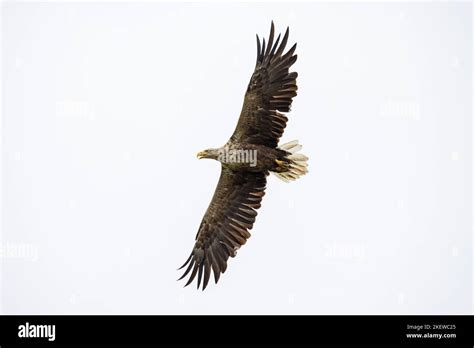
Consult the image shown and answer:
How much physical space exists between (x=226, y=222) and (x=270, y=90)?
7.97 feet

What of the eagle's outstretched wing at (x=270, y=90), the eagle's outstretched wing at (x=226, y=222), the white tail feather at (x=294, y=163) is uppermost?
the eagle's outstretched wing at (x=270, y=90)

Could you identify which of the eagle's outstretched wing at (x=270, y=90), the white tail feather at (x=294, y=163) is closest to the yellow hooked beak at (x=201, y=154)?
the eagle's outstretched wing at (x=270, y=90)

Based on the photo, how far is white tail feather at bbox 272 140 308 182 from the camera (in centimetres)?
1199

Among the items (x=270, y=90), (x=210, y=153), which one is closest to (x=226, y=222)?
(x=210, y=153)

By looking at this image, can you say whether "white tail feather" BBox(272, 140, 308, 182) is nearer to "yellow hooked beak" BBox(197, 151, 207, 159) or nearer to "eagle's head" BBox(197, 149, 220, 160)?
"eagle's head" BBox(197, 149, 220, 160)

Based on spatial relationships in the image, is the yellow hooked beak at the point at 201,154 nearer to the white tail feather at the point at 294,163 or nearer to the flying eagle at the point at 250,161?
the flying eagle at the point at 250,161

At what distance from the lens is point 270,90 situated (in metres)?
11.5

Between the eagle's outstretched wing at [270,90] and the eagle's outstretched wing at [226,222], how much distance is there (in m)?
0.99

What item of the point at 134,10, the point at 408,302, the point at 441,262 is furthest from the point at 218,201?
the point at 134,10

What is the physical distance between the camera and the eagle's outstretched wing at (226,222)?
12328 millimetres

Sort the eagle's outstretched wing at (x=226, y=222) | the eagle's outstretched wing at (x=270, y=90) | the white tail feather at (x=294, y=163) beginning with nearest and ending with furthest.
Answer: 1. the eagle's outstretched wing at (x=270, y=90)
2. the white tail feather at (x=294, y=163)
3. the eagle's outstretched wing at (x=226, y=222)

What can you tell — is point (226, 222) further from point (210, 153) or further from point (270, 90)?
point (270, 90)

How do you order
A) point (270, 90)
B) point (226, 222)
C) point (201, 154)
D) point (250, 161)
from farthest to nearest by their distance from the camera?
point (226, 222), point (201, 154), point (250, 161), point (270, 90)

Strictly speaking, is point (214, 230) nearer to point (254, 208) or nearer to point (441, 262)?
point (254, 208)
